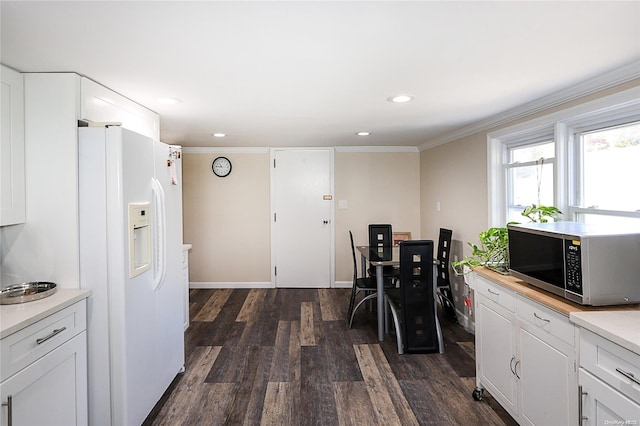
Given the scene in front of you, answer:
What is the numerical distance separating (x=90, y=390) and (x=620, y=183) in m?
3.23

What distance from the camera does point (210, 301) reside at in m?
4.55

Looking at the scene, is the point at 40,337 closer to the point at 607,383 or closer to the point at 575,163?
the point at 607,383

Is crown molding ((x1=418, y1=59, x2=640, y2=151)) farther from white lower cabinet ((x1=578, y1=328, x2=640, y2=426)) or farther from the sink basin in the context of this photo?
the sink basin

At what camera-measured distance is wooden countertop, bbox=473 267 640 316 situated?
61.5 inches

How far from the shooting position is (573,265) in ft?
5.25

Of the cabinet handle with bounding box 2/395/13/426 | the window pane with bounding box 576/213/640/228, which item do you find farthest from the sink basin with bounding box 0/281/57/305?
the window pane with bounding box 576/213/640/228

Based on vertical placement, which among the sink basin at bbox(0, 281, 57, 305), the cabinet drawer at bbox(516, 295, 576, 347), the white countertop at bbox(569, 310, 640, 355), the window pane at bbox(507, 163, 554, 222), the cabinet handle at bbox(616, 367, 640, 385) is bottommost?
the cabinet handle at bbox(616, 367, 640, 385)

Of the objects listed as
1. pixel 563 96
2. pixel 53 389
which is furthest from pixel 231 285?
pixel 563 96

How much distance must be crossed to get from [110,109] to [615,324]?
2.84 m

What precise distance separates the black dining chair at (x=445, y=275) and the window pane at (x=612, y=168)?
1620 millimetres

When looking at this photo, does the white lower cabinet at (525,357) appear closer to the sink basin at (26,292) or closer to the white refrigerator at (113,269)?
the white refrigerator at (113,269)

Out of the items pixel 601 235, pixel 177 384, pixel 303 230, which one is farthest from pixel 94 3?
pixel 303 230

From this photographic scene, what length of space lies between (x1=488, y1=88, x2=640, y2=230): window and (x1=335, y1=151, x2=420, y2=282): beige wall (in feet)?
6.46

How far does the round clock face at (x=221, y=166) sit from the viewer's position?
502cm
